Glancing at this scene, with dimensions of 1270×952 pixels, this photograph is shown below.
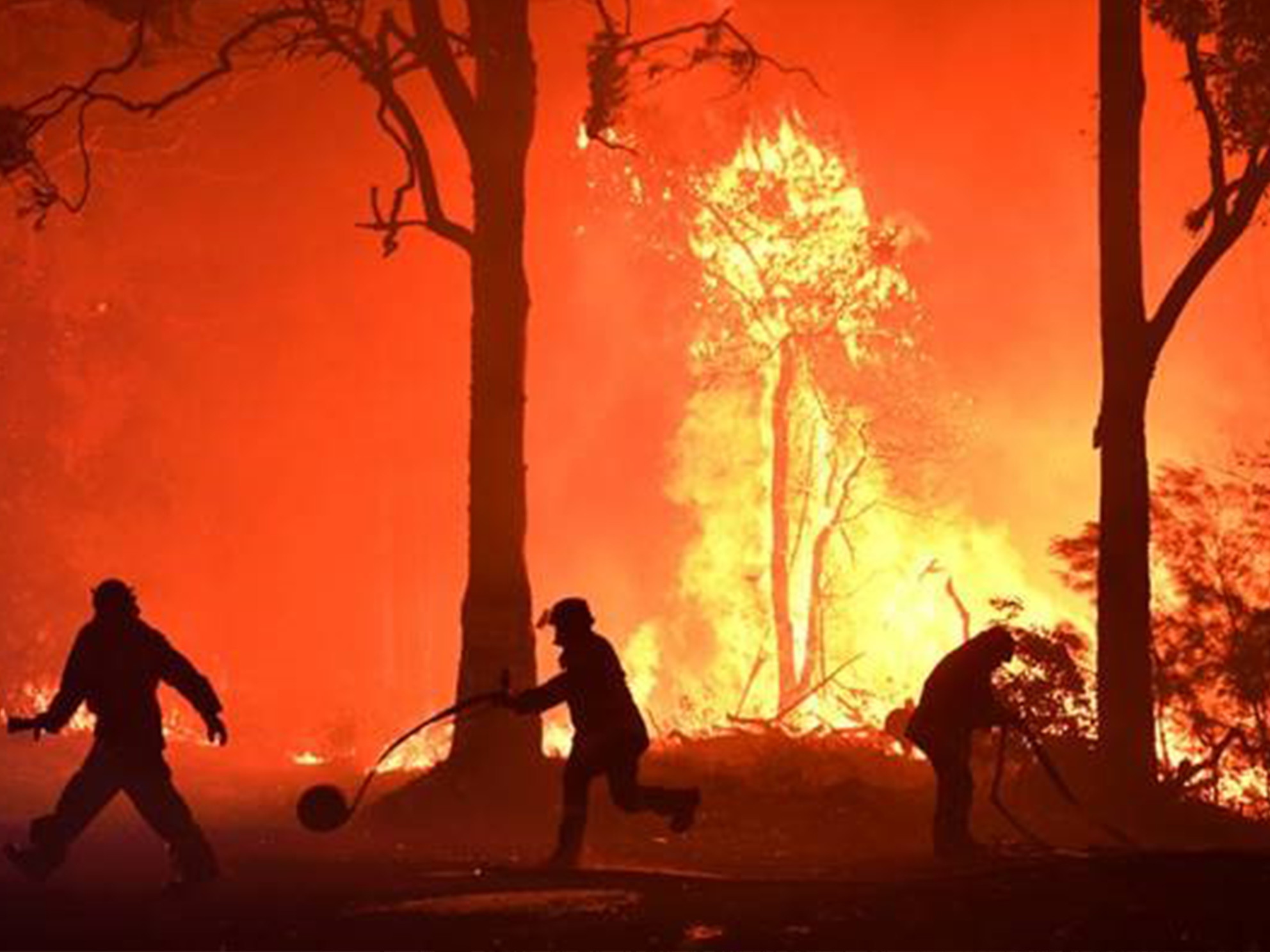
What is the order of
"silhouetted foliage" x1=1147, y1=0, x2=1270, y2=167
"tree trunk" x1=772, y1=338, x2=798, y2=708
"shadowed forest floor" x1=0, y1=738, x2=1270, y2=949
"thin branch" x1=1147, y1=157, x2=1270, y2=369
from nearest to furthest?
1. "shadowed forest floor" x1=0, y1=738, x2=1270, y2=949
2. "thin branch" x1=1147, y1=157, x2=1270, y2=369
3. "silhouetted foliage" x1=1147, y1=0, x2=1270, y2=167
4. "tree trunk" x1=772, y1=338, x2=798, y2=708

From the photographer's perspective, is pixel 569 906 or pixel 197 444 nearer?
pixel 569 906

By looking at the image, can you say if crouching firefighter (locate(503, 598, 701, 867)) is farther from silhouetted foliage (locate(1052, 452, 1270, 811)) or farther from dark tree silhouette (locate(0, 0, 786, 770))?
silhouetted foliage (locate(1052, 452, 1270, 811))

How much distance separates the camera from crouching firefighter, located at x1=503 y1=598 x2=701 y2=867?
49.9 ft

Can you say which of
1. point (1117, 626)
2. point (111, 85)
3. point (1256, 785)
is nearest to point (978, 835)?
point (1117, 626)

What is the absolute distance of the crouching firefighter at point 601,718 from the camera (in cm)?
1521

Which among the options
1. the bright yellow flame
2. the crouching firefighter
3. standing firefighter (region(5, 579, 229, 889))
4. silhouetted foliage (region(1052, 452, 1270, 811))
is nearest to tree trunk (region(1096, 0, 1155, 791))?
silhouetted foliage (region(1052, 452, 1270, 811))

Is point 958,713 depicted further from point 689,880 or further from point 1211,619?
point 1211,619

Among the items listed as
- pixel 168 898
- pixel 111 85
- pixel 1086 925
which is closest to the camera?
pixel 1086 925

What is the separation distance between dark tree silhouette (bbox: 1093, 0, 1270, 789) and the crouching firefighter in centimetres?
→ 791

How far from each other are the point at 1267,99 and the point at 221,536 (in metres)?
34.9

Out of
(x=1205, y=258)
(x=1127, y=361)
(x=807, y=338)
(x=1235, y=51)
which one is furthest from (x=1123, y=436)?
(x=807, y=338)

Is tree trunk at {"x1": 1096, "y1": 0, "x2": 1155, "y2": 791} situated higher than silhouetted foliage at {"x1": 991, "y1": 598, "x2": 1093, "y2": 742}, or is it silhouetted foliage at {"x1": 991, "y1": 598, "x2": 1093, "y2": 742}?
tree trunk at {"x1": 1096, "y1": 0, "x2": 1155, "y2": 791}

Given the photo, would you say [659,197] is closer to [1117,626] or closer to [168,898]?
[1117,626]

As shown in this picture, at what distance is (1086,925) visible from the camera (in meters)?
12.2
